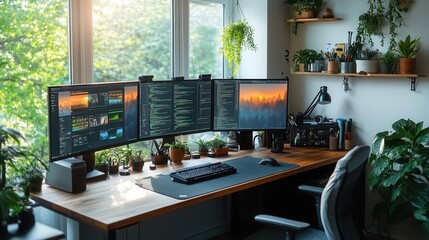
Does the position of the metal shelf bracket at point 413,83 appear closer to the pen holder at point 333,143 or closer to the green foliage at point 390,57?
the green foliage at point 390,57

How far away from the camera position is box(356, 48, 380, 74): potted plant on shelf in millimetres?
3809

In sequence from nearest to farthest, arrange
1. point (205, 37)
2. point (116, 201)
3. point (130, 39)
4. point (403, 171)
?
point (116, 201) → point (403, 171) → point (130, 39) → point (205, 37)

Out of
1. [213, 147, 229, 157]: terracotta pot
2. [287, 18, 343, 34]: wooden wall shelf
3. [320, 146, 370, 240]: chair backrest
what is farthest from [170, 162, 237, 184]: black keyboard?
[287, 18, 343, 34]: wooden wall shelf

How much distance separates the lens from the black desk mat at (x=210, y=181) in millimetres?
2793

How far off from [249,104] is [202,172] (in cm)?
87

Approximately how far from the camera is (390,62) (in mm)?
3766

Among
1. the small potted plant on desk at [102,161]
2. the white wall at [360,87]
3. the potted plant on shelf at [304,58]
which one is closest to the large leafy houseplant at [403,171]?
the white wall at [360,87]

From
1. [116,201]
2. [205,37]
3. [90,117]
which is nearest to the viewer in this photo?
[116,201]

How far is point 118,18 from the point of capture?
11.6 feet

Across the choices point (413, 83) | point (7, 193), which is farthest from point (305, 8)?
point (7, 193)

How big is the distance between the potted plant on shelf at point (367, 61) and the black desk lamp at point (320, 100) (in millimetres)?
303

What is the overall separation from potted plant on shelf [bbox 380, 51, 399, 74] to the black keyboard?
136 cm

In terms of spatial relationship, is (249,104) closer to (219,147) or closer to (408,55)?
(219,147)

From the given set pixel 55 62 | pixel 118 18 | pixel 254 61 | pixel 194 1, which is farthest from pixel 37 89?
pixel 254 61
